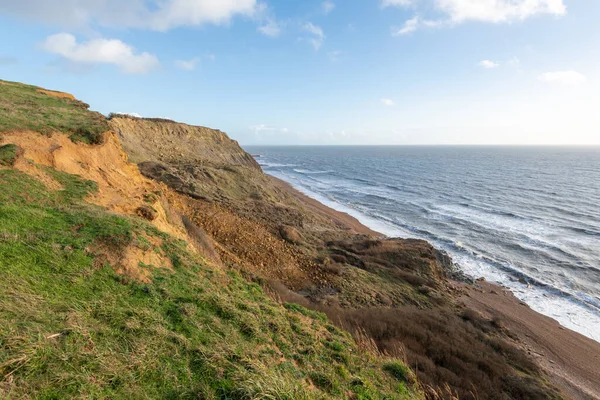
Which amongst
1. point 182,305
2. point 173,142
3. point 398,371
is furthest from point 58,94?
point 398,371

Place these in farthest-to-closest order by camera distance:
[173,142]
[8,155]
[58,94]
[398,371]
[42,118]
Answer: [173,142] < [58,94] < [42,118] < [8,155] < [398,371]

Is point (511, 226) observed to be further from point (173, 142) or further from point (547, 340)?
point (173, 142)

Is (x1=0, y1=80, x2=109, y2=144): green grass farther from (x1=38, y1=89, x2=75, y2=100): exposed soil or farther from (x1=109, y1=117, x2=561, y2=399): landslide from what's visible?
(x1=109, y1=117, x2=561, y2=399): landslide

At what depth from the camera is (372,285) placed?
16.9 meters

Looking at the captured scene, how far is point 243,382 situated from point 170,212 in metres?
11.2

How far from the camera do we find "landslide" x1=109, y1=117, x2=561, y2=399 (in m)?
10.3

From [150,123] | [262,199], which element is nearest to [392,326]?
[262,199]

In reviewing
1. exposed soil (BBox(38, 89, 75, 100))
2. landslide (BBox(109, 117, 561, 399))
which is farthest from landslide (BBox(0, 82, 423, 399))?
exposed soil (BBox(38, 89, 75, 100))

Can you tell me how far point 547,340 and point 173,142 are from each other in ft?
150

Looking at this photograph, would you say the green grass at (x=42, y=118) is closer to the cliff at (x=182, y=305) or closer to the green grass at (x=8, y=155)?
the cliff at (x=182, y=305)

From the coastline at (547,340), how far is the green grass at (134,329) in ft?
38.8

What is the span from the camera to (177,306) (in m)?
6.82

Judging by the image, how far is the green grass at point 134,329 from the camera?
4.38 metres

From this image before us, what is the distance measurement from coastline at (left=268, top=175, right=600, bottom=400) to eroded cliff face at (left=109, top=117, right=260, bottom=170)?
2994 cm
